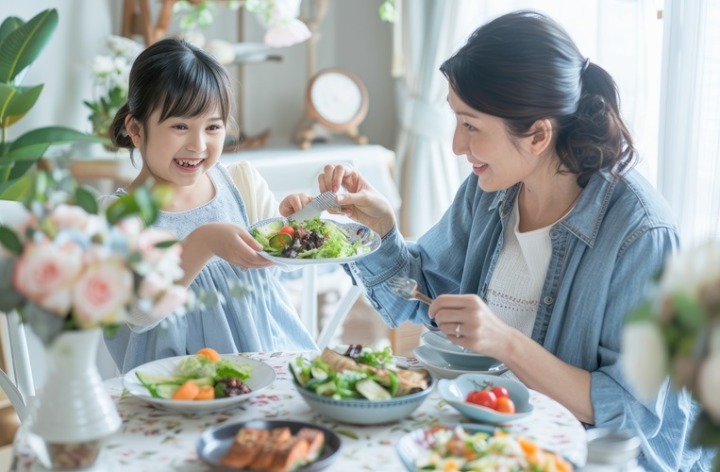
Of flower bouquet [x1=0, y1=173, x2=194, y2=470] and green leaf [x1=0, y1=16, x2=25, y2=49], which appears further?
green leaf [x1=0, y1=16, x2=25, y2=49]

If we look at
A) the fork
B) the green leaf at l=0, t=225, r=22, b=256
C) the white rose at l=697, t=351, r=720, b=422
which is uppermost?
the green leaf at l=0, t=225, r=22, b=256

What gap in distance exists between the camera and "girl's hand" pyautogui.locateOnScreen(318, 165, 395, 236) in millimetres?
2115

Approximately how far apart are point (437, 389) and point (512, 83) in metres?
0.60

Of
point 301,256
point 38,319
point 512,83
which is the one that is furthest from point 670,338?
point 301,256

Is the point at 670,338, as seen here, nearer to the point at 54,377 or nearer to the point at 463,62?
the point at 54,377

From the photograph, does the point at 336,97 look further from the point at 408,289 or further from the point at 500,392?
the point at 500,392

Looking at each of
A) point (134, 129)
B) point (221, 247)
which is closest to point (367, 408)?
point (221, 247)

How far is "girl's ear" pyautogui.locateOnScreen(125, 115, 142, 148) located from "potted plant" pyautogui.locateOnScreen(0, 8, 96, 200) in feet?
2.40

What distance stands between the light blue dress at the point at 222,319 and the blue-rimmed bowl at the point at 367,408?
552 millimetres

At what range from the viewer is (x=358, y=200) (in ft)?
6.95

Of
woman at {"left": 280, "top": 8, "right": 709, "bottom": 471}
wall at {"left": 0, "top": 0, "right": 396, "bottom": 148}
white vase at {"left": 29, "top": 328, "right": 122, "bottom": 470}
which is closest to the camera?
white vase at {"left": 29, "top": 328, "right": 122, "bottom": 470}

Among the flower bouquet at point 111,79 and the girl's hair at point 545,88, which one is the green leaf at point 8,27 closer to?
the flower bouquet at point 111,79

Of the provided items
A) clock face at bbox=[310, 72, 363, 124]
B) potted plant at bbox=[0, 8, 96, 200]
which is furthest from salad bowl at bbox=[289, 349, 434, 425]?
clock face at bbox=[310, 72, 363, 124]

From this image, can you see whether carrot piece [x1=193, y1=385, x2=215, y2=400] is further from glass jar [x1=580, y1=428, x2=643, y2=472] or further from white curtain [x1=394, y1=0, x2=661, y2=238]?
white curtain [x1=394, y1=0, x2=661, y2=238]
